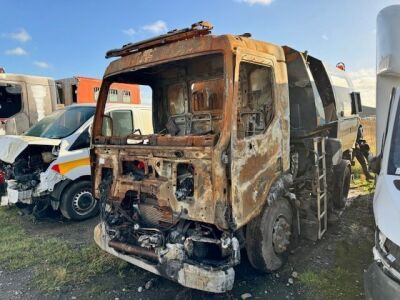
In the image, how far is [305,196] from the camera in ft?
15.1

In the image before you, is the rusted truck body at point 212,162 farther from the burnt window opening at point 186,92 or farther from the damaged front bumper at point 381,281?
the damaged front bumper at point 381,281

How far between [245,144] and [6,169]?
5.19m

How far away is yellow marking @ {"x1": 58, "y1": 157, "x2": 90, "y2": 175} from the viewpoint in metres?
5.78

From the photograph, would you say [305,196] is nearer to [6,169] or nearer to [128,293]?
[128,293]

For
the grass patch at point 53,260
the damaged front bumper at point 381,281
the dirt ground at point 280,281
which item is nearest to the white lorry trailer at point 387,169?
the damaged front bumper at point 381,281

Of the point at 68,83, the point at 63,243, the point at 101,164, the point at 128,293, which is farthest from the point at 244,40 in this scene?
the point at 68,83

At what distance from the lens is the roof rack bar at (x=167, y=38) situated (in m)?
3.20

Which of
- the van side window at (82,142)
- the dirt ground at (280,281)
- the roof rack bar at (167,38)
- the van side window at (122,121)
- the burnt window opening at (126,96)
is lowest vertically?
the dirt ground at (280,281)

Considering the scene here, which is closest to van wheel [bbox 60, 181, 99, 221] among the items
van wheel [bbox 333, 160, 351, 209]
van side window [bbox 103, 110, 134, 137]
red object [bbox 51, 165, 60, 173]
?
red object [bbox 51, 165, 60, 173]

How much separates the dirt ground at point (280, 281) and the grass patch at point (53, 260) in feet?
0.33

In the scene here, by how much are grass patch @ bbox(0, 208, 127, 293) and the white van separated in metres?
0.69

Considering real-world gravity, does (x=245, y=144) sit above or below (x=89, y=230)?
above

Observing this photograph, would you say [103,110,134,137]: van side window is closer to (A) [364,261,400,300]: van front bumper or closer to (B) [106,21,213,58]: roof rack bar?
(B) [106,21,213,58]: roof rack bar

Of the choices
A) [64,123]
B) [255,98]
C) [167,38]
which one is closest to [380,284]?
[255,98]
